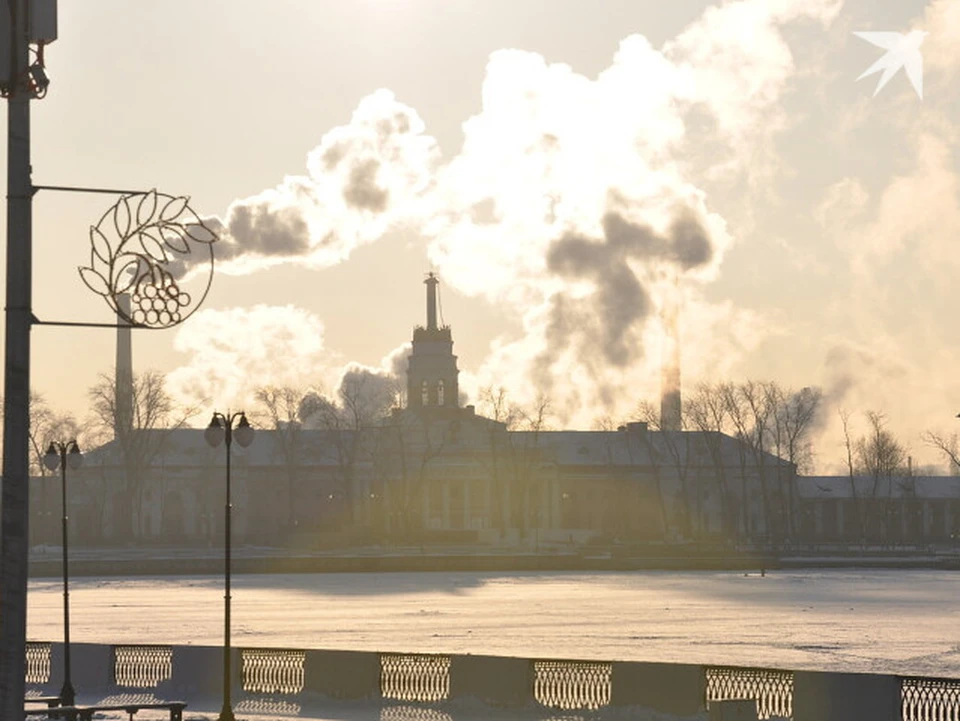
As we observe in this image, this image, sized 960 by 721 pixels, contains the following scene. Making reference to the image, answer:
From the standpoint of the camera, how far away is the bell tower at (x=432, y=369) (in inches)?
6235

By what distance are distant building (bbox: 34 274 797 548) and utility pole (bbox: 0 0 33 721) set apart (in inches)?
4871

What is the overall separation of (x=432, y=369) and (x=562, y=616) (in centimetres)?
10468

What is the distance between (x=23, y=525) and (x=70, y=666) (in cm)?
2469

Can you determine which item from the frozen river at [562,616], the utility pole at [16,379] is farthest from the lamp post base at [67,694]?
the utility pole at [16,379]

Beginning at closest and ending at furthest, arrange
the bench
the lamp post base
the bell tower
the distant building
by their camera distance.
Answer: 1. the bench
2. the lamp post base
3. the distant building
4. the bell tower

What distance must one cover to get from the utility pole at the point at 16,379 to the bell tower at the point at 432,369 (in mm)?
143791

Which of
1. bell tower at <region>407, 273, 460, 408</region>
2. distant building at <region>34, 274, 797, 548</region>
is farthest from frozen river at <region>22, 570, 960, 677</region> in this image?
bell tower at <region>407, 273, 460, 408</region>

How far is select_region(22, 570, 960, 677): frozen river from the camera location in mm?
43844

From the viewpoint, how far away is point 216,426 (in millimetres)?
31953

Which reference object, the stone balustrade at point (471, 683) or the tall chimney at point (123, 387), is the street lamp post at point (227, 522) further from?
the tall chimney at point (123, 387)

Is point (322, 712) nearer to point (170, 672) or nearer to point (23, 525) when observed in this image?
point (170, 672)

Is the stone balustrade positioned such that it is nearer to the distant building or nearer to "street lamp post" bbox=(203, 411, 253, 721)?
"street lamp post" bbox=(203, 411, 253, 721)

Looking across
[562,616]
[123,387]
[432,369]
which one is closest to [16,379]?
[562,616]

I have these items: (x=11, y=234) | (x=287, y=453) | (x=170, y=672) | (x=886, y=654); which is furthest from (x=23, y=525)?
(x=287, y=453)
